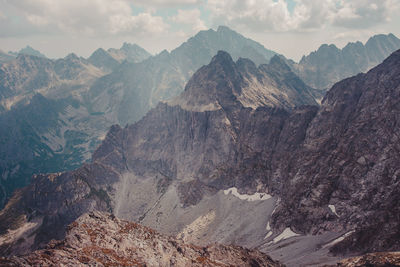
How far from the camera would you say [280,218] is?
194 meters

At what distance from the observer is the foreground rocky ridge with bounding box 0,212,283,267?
7456cm

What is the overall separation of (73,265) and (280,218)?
148988 mm

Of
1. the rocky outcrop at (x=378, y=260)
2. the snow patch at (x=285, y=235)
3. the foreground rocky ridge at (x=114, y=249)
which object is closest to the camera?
the foreground rocky ridge at (x=114, y=249)

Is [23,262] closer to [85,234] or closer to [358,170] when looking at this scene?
[85,234]

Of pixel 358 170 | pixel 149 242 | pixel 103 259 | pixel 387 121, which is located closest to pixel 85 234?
pixel 103 259

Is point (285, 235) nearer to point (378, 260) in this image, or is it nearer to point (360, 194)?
point (360, 194)

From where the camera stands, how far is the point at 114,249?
86375 millimetres

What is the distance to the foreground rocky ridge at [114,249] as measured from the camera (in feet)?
245

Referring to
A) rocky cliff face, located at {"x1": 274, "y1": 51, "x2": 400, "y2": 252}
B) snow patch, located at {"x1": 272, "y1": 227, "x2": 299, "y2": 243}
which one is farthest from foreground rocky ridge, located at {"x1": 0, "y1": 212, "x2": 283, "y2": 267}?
snow patch, located at {"x1": 272, "y1": 227, "x2": 299, "y2": 243}

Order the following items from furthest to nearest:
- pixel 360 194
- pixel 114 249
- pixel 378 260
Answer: pixel 360 194
pixel 378 260
pixel 114 249

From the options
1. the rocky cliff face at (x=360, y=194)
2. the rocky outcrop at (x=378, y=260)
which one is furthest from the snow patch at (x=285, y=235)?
the rocky outcrop at (x=378, y=260)

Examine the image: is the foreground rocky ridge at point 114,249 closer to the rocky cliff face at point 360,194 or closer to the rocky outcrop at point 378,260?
the rocky outcrop at point 378,260

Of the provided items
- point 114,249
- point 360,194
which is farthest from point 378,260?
point 360,194

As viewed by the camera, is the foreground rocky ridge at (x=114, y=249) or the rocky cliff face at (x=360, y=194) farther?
the rocky cliff face at (x=360, y=194)
